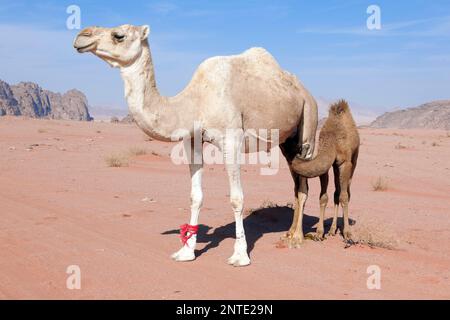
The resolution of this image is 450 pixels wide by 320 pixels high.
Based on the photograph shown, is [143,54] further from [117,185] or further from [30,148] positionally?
[30,148]

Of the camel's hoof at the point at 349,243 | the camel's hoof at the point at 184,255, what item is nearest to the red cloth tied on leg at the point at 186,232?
the camel's hoof at the point at 184,255

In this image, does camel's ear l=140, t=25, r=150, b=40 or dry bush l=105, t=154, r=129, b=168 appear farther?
dry bush l=105, t=154, r=129, b=168

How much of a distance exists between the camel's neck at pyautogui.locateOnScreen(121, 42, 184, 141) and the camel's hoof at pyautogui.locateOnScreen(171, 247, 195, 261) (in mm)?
1440

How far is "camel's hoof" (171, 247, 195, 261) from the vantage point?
6.07 meters

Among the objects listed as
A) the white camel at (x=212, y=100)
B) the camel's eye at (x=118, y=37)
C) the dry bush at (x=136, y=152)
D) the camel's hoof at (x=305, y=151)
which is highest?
the camel's eye at (x=118, y=37)

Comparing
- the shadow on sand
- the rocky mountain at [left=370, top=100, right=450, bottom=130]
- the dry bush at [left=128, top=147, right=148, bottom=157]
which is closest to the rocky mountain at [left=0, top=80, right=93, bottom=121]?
the rocky mountain at [left=370, top=100, right=450, bottom=130]

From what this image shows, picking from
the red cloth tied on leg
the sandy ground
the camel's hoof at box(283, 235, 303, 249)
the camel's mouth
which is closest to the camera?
the sandy ground

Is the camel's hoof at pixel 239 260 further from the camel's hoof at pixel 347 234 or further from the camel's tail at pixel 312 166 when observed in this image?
the camel's hoof at pixel 347 234

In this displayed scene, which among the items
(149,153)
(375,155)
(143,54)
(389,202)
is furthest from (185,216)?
(375,155)

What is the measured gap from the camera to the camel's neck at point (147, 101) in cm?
550

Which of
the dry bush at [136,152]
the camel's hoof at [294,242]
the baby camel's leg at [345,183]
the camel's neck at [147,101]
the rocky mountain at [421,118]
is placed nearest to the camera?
the camel's neck at [147,101]

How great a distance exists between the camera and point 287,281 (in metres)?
5.37

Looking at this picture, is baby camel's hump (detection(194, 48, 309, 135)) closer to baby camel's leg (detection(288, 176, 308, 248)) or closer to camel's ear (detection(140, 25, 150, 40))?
camel's ear (detection(140, 25, 150, 40))

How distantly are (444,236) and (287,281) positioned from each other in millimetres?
3741
